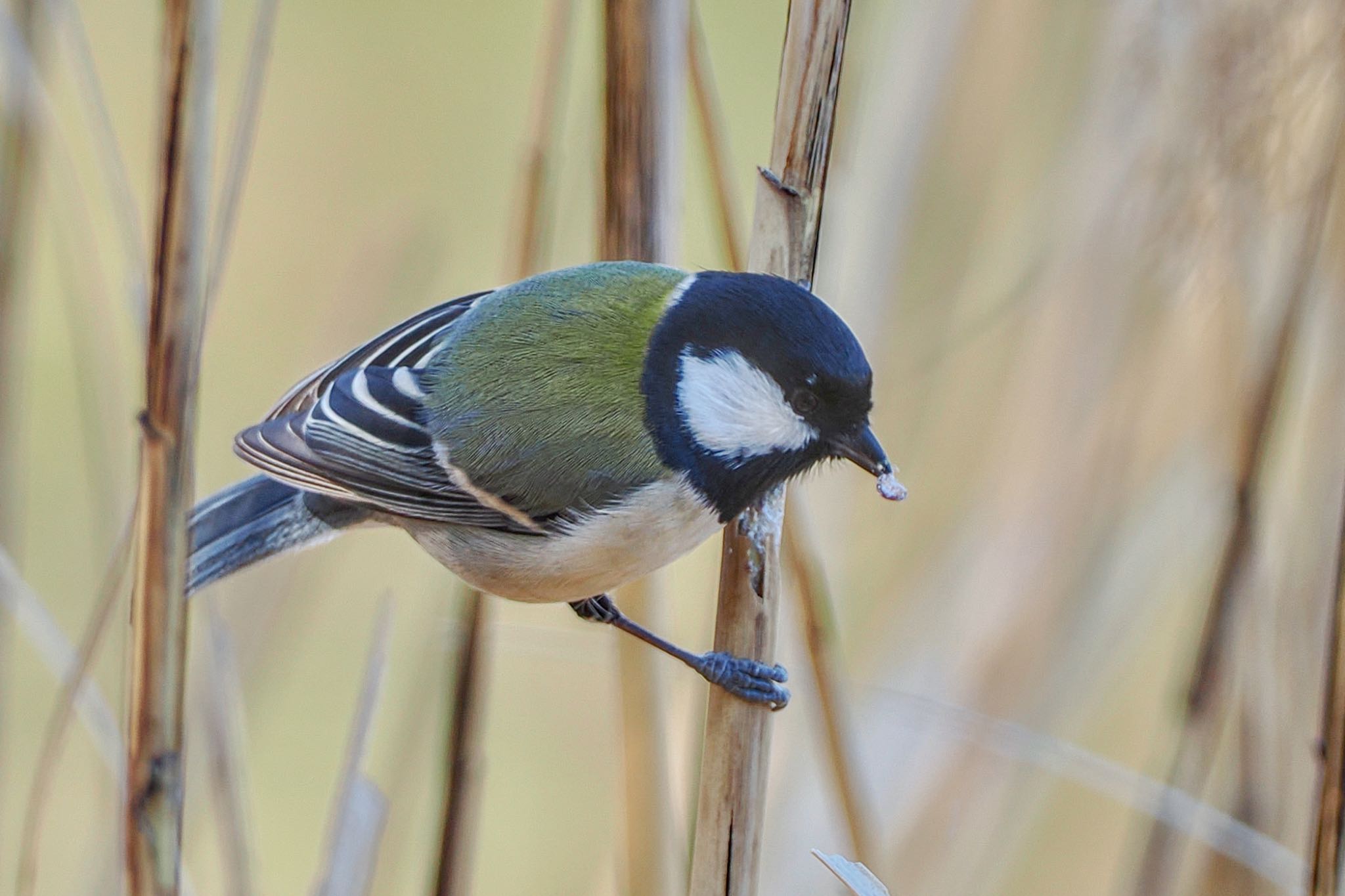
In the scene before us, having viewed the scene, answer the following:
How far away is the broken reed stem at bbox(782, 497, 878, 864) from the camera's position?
1.08 metres

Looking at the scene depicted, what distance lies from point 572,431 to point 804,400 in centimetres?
24

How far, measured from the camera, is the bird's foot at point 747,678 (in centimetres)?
96

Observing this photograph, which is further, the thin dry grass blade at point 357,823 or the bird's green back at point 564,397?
the bird's green back at point 564,397

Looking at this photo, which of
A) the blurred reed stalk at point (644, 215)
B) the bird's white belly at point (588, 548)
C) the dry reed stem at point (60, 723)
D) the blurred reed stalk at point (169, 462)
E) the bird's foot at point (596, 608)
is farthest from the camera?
the bird's foot at point (596, 608)

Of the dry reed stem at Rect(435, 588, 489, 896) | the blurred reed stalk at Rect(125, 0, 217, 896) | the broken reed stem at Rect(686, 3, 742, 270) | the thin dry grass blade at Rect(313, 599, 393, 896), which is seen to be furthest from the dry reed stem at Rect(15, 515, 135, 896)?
the broken reed stem at Rect(686, 3, 742, 270)

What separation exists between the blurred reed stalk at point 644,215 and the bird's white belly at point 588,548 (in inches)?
3.1

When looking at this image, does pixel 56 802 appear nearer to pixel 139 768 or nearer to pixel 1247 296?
pixel 139 768

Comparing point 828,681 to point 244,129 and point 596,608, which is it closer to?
point 596,608

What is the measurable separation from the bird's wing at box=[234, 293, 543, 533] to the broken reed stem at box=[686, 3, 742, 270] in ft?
1.11

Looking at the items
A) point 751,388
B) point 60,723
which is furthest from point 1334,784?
point 60,723

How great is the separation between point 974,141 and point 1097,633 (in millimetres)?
564

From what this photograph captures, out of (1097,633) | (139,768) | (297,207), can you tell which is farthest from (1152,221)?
(297,207)

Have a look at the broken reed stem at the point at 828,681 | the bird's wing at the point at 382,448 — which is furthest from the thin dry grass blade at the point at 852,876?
the bird's wing at the point at 382,448

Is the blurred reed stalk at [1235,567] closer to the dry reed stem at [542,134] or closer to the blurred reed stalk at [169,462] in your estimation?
the dry reed stem at [542,134]
